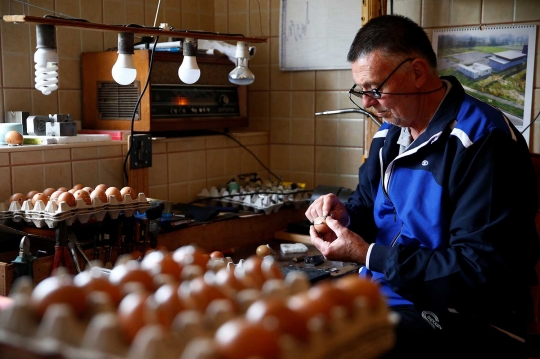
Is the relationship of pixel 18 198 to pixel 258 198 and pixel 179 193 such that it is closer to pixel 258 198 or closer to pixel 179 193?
pixel 179 193

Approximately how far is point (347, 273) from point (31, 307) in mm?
1532

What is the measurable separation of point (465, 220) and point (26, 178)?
165 cm

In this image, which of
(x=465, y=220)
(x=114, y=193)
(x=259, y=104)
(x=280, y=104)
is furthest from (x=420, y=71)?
(x=259, y=104)

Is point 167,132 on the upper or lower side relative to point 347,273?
upper

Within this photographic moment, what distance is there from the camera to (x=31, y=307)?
1079 millimetres

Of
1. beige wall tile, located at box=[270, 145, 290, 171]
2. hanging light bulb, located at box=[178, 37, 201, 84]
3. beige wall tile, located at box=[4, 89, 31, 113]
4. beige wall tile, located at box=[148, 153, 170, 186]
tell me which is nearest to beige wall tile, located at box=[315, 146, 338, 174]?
beige wall tile, located at box=[270, 145, 290, 171]

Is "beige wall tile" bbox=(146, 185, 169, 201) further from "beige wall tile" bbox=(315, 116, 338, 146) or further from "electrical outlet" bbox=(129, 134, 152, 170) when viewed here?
"beige wall tile" bbox=(315, 116, 338, 146)

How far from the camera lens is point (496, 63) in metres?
3.10

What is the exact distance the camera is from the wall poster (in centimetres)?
303

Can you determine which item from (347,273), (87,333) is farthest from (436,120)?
(87,333)

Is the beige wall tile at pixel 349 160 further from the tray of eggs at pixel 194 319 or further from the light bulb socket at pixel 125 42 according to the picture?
the tray of eggs at pixel 194 319

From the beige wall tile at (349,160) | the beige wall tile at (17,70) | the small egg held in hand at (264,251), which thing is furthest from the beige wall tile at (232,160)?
the beige wall tile at (17,70)

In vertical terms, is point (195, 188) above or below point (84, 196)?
below

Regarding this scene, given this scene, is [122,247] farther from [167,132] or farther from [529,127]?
[529,127]
